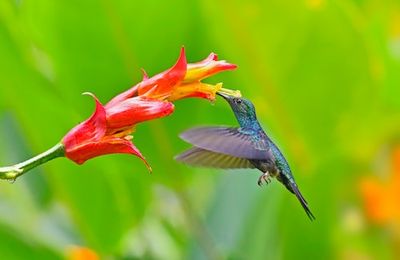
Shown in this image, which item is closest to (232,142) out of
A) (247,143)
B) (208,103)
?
(247,143)

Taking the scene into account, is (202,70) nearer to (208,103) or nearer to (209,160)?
(209,160)

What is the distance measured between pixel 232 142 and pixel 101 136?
6.1 inches

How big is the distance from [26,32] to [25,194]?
588 mm

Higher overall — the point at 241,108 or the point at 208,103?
the point at 241,108

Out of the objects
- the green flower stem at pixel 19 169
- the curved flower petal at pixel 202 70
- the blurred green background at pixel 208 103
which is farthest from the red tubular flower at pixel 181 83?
the blurred green background at pixel 208 103

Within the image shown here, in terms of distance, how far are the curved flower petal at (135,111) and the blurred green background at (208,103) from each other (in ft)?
3.25

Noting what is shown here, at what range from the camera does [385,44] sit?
90.1 inches

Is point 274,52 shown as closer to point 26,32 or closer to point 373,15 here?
point 373,15

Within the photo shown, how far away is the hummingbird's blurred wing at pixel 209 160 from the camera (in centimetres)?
122

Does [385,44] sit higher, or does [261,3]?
[261,3]

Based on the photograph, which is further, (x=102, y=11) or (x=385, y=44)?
(x=385, y=44)

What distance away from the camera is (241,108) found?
1.09 m

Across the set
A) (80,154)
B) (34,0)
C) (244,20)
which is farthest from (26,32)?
(80,154)

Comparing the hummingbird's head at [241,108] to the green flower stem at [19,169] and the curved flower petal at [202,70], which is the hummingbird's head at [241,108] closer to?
the curved flower petal at [202,70]
